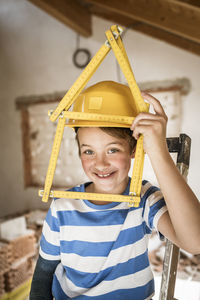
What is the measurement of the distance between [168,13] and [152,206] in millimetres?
2288

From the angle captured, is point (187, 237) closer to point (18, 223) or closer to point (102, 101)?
point (102, 101)

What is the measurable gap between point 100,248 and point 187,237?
0.44 m

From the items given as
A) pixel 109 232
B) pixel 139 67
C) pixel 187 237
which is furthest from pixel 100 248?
pixel 139 67

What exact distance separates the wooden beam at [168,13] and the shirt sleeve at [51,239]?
6.97 ft

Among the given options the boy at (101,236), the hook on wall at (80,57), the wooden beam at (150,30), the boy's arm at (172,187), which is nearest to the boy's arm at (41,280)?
the boy at (101,236)

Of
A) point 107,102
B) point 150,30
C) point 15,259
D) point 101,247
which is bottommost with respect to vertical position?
point 15,259

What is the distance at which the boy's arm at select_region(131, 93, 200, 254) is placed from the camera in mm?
817

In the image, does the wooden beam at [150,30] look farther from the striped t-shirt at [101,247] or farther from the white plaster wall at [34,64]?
the striped t-shirt at [101,247]

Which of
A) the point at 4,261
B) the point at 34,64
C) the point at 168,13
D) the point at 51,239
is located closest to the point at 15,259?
the point at 4,261

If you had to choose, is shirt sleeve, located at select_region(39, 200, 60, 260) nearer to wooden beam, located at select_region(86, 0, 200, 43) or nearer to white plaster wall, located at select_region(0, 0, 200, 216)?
wooden beam, located at select_region(86, 0, 200, 43)

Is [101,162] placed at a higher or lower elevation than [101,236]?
higher

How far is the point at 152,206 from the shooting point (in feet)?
3.47

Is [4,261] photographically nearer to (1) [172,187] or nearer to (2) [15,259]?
(2) [15,259]

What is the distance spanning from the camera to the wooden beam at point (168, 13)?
2402 millimetres
